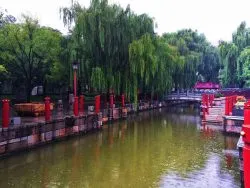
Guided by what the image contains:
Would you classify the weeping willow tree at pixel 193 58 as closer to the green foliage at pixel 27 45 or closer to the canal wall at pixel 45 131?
the green foliage at pixel 27 45

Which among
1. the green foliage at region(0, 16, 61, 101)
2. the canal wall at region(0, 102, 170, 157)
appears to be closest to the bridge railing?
the canal wall at region(0, 102, 170, 157)

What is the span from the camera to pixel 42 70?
1080 inches

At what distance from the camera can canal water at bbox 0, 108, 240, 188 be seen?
9977 mm

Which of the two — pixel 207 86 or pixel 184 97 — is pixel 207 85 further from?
pixel 184 97

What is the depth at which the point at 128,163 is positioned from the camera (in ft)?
40.3

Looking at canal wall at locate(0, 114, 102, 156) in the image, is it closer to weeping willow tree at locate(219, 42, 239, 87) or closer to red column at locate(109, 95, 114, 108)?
red column at locate(109, 95, 114, 108)

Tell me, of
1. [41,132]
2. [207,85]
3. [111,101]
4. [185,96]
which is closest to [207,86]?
[207,85]

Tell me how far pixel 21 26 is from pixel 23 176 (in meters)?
16.2

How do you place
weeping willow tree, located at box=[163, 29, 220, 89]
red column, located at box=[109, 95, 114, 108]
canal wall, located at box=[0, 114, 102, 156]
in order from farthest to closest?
weeping willow tree, located at box=[163, 29, 220, 89]
red column, located at box=[109, 95, 114, 108]
canal wall, located at box=[0, 114, 102, 156]

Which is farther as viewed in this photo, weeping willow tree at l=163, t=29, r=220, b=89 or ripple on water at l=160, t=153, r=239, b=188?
weeping willow tree at l=163, t=29, r=220, b=89

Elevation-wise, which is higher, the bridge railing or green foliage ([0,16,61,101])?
green foliage ([0,16,61,101])

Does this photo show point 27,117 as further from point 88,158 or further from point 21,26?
point 21,26

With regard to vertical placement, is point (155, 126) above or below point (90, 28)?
below

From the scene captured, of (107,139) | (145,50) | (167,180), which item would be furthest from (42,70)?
(167,180)
